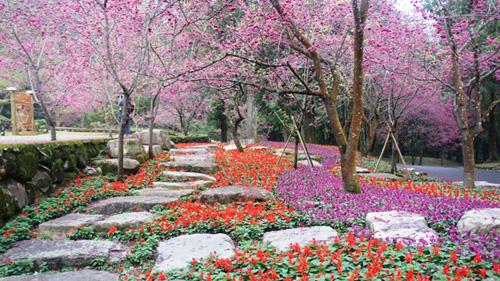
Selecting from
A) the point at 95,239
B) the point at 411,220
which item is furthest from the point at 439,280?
the point at 95,239

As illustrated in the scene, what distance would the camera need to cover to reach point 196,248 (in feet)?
15.3

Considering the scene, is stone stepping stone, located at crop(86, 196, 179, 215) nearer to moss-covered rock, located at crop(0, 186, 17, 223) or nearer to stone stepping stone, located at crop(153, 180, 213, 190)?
moss-covered rock, located at crop(0, 186, 17, 223)

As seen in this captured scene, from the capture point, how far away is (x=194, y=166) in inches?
394

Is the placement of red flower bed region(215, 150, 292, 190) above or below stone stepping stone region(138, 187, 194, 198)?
above

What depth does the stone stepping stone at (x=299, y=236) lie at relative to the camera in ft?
15.0

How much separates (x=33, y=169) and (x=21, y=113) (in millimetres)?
8532

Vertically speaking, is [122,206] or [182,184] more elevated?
[182,184]

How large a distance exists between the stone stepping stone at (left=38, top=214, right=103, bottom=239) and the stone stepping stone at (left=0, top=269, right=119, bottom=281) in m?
1.57

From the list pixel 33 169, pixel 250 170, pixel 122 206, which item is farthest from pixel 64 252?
pixel 250 170

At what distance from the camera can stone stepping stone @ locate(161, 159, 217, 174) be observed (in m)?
9.91

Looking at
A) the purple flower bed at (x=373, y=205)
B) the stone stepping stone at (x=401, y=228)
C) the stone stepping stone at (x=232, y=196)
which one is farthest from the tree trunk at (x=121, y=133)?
the stone stepping stone at (x=401, y=228)

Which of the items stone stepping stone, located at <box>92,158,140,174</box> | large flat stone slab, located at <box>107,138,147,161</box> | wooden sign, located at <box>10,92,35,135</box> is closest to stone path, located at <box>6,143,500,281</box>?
stone stepping stone, located at <box>92,158,140,174</box>

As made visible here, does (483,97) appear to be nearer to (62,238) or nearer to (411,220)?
(411,220)

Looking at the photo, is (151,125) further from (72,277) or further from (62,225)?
(72,277)
